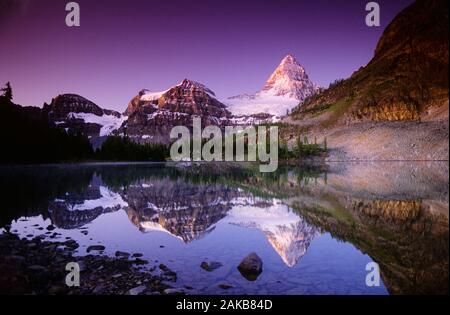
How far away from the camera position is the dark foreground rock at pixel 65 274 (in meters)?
9.72

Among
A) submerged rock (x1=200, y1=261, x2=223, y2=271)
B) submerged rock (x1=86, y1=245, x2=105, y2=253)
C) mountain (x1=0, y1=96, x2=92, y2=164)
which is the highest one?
mountain (x1=0, y1=96, x2=92, y2=164)

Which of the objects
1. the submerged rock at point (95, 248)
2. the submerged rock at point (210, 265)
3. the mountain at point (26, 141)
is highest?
the mountain at point (26, 141)

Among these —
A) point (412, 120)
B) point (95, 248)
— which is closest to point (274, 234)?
point (95, 248)

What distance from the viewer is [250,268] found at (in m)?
11.4

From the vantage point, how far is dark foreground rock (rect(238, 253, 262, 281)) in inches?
433

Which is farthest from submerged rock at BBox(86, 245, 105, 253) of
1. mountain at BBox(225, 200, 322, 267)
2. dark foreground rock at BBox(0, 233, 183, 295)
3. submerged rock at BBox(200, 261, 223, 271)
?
mountain at BBox(225, 200, 322, 267)

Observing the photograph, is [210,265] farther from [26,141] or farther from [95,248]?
[26,141]

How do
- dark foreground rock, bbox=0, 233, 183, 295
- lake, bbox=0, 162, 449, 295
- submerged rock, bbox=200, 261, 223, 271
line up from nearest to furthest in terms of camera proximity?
dark foreground rock, bbox=0, 233, 183, 295, lake, bbox=0, 162, 449, 295, submerged rock, bbox=200, 261, 223, 271

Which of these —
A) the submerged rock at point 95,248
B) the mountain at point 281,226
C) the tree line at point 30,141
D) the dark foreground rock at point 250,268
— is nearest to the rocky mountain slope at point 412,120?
the mountain at point 281,226

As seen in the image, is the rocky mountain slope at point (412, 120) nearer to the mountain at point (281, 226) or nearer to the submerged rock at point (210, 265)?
the mountain at point (281, 226)

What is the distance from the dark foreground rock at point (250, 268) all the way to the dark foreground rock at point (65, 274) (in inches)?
91.9

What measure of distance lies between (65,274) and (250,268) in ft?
20.1

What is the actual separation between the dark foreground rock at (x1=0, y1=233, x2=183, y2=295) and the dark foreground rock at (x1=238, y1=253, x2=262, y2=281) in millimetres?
2335

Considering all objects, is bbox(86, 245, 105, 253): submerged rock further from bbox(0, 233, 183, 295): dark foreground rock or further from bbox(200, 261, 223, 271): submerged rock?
bbox(200, 261, 223, 271): submerged rock
